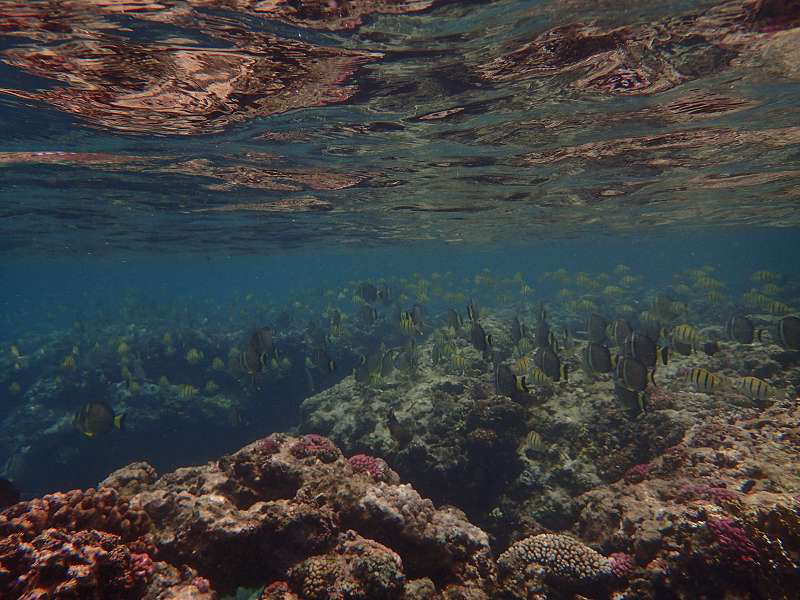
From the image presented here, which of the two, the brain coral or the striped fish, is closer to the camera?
the brain coral

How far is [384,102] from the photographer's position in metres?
11.1

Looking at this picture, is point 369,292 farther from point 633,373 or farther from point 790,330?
point 790,330

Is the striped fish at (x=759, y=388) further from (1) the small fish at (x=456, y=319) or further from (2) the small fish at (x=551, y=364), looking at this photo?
(1) the small fish at (x=456, y=319)

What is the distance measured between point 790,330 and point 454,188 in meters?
13.9

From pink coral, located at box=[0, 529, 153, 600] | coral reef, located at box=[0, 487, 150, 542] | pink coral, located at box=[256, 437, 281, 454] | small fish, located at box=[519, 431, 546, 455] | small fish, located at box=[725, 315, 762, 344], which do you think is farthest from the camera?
small fish, located at box=[725, 315, 762, 344]

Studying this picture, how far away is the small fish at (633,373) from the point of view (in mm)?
7566

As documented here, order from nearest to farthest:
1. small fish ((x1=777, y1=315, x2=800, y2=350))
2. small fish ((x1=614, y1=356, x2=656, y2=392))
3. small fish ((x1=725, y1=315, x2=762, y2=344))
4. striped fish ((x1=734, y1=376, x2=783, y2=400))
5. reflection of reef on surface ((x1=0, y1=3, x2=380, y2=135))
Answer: small fish ((x1=614, y1=356, x2=656, y2=392)) → reflection of reef on surface ((x1=0, y1=3, x2=380, y2=135)) → striped fish ((x1=734, y1=376, x2=783, y2=400)) → small fish ((x1=777, y1=315, x2=800, y2=350)) → small fish ((x1=725, y1=315, x2=762, y2=344))

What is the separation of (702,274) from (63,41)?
966 inches

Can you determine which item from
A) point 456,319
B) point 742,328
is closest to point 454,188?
point 456,319

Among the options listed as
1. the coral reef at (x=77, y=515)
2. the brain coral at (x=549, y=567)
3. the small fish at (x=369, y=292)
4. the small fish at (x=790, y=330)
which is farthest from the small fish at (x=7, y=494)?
the small fish at (x=790, y=330)

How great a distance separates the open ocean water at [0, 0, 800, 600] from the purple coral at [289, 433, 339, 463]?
171cm

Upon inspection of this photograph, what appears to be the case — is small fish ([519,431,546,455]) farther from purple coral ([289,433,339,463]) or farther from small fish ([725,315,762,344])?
small fish ([725,315,762,344])

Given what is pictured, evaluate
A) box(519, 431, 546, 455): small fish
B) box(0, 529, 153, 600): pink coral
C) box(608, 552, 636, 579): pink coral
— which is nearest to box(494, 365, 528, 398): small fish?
box(519, 431, 546, 455): small fish

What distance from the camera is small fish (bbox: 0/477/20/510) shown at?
17.5 feet
